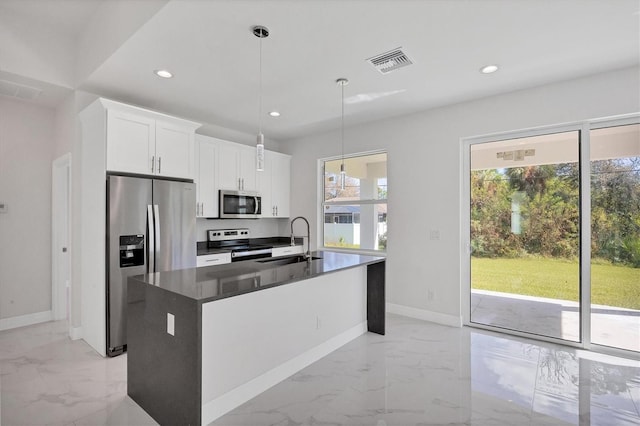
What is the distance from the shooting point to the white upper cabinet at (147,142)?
10.2ft

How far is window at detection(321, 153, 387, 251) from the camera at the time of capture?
15.4ft

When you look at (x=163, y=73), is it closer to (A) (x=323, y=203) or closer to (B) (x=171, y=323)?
(B) (x=171, y=323)

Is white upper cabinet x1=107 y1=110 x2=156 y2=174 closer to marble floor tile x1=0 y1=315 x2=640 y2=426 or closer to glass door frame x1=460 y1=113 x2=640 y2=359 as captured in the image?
marble floor tile x1=0 y1=315 x2=640 y2=426

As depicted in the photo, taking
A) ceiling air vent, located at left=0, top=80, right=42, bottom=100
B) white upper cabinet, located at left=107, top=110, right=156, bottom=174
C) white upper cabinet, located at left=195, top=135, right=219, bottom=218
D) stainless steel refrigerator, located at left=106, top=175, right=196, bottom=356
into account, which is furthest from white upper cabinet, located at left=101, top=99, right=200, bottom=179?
ceiling air vent, located at left=0, top=80, right=42, bottom=100

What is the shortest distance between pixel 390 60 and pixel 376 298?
245 centimetres

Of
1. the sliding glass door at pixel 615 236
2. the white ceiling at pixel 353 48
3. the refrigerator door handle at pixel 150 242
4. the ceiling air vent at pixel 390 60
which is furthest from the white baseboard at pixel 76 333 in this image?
the sliding glass door at pixel 615 236

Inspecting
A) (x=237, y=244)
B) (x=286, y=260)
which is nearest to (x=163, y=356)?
(x=286, y=260)

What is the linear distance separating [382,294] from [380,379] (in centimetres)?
109

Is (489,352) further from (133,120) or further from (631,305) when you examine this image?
(133,120)

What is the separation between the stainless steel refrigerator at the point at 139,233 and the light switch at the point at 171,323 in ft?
4.74

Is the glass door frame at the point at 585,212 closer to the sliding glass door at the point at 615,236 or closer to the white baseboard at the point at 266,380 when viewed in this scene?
the sliding glass door at the point at 615,236

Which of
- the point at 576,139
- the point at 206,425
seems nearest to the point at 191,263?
the point at 206,425

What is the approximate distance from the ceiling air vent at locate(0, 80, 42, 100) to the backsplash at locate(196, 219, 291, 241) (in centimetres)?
229

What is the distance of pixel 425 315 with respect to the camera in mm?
4156
